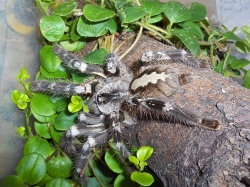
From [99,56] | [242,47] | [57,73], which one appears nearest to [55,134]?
[57,73]

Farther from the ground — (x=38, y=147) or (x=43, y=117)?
(x=43, y=117)

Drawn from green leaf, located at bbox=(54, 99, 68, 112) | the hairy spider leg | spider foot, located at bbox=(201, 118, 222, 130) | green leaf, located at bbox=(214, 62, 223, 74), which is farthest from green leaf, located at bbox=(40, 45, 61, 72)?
green leaf, located at bbox=(214, 62, 223, 74)

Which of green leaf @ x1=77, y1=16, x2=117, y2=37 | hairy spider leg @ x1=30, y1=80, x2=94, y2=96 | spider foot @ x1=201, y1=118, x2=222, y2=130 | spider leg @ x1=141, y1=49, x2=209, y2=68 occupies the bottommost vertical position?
hairy spider leg @ x1=30, y1=80, x2=94, y2=96

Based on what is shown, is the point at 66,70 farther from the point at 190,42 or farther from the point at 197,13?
the point at 197,13

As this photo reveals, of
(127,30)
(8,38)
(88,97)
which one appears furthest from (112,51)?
(8,38)

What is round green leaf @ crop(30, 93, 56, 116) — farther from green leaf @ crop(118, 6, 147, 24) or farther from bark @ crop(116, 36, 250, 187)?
green leaf @ crop(118, 6, 147, 24)

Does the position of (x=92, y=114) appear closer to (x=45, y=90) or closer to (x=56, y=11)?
(x=45, y=90)
